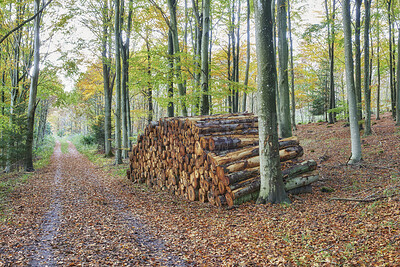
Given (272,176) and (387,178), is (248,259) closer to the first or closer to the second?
(272,176)

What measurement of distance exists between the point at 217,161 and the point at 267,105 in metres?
1.84

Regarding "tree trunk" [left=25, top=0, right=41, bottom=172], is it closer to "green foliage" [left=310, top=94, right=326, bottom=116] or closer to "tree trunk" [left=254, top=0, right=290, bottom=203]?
"tree trunk" [left=254, top=0, right=290, bottom=203]

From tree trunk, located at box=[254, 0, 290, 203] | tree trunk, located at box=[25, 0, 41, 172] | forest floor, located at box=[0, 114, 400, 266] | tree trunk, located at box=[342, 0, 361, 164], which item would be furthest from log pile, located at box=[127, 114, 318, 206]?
tree trunk, located at box=[25, 0, 41, 172]

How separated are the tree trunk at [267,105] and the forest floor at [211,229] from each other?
1.77ft

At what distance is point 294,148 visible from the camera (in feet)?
24.8

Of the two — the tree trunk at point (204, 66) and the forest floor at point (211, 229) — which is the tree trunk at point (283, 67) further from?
the tree trunk at point (204, 66)

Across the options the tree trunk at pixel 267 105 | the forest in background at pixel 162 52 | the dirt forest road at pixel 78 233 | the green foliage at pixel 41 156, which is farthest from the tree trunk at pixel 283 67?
the green foliage at pixel 41 156

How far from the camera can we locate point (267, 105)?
549 centimetres

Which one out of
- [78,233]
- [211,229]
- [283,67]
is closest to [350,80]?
[283,67]

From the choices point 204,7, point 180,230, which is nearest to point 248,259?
point 180,230

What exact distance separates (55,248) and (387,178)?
8.04m

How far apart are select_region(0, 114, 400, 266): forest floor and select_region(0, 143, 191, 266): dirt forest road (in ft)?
0.06

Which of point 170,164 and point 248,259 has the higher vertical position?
point 170,164

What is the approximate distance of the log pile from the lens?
6121 mm
